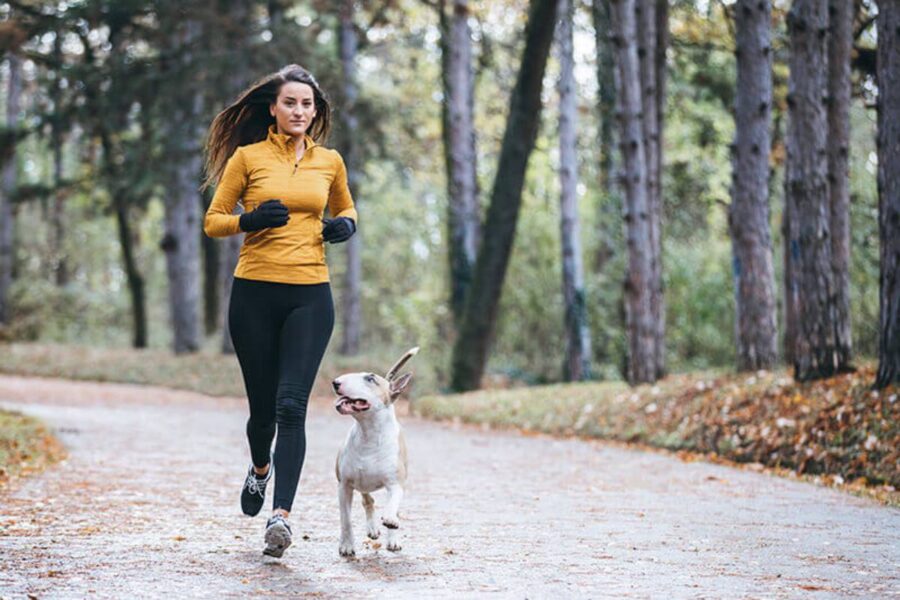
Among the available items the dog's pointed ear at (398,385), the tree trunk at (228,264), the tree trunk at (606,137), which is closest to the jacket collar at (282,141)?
the dog's pointed ear at (398,385)

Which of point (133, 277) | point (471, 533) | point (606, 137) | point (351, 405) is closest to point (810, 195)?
point (471, 533)

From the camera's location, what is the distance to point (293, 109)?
6648mm

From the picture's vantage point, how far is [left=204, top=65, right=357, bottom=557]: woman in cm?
643

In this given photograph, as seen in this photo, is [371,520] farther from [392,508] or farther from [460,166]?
[460,166]

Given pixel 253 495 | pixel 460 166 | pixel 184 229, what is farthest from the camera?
pixel 184 229

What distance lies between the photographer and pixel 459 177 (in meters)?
25.5

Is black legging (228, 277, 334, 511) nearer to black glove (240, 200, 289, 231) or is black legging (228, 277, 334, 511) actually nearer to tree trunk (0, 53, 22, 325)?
black glove (240, 200, 289, 231)

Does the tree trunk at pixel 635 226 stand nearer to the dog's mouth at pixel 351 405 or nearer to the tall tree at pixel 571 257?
the tall tree at pixel 571 257

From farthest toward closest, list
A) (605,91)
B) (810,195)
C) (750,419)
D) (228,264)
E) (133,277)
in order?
(133,277) < (228,264) < (605,91) < (810,195) < (750,419)

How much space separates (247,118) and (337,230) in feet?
2.88

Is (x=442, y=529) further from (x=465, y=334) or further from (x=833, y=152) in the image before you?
(x=465, y=334)

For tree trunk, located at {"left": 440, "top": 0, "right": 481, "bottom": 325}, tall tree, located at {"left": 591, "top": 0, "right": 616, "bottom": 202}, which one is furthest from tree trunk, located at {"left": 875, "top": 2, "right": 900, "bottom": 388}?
tree trunk, located at {"left": 440, "top": 0, "right": 481, "bottom": 325}

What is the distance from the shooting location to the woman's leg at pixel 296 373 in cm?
641

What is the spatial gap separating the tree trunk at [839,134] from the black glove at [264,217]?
8656 mm
